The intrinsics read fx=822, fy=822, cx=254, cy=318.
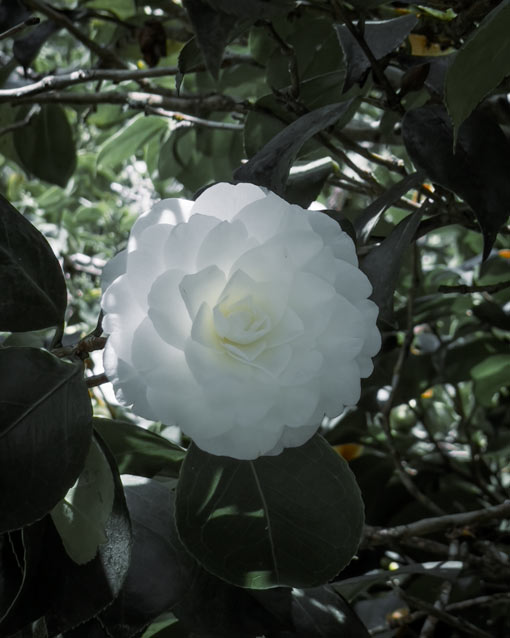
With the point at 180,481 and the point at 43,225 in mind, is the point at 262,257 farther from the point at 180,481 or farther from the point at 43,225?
the point at 43,225

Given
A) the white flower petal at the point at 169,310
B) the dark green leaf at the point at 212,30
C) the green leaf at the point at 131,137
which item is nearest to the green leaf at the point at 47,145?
the green leaf at the point at 131,137

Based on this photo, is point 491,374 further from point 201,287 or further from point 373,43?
point 201,287

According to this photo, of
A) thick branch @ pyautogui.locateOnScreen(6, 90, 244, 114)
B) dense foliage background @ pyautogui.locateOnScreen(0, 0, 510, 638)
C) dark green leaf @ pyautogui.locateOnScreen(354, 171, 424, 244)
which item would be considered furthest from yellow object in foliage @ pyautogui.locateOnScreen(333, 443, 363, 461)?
dark green leaf @ pyautogui.locateOnScreen(354, 171, 424, 244)

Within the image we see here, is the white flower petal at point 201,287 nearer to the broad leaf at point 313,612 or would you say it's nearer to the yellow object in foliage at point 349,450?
the broad leaf at point 313,612

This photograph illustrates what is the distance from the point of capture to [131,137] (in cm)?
154

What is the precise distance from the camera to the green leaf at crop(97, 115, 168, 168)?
151cm

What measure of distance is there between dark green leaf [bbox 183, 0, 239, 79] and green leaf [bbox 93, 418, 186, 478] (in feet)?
1.13

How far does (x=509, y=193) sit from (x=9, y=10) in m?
0.69

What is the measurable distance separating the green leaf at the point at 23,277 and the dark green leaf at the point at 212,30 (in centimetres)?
18

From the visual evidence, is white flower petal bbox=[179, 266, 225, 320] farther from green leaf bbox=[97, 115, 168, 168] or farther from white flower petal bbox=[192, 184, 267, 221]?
green leaf bbox=[97, 115, 168, 168]

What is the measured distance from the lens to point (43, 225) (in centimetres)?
221

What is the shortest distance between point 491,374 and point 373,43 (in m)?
0.73

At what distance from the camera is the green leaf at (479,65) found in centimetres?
55

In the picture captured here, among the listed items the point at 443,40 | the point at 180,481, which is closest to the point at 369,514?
the point at 443,40
